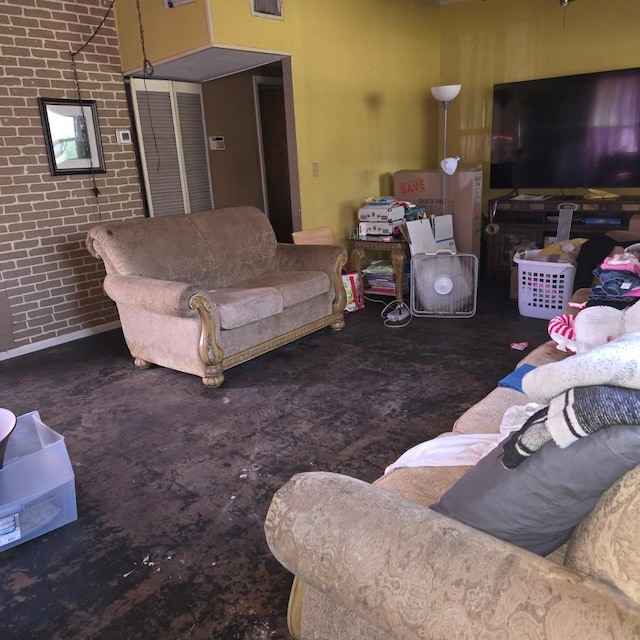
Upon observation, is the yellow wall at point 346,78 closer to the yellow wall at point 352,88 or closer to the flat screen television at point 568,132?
the yellow wall at point 352,88

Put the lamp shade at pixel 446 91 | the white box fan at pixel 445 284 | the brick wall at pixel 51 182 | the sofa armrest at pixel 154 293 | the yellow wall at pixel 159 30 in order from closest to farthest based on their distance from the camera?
the sofa armrest at pixel 154 293
the yellow wall at pixel 159 30
the brick wall at pixel 51 182
the white box fan at pixel 445 284
the lamp shade at pixel 446 91

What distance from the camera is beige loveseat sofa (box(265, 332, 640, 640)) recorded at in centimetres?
76

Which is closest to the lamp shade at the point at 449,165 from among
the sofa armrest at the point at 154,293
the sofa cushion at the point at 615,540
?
the sofa armrest at the point at 154,293

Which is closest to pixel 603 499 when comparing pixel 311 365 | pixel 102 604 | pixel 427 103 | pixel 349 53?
pixel 102 604

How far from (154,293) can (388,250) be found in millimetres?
2120

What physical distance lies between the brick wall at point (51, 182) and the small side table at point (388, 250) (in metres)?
1.89

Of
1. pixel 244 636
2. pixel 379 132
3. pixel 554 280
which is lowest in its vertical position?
pixel 244 636

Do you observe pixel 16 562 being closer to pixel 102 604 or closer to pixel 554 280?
pixel 102 604

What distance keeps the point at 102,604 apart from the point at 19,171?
3158mm

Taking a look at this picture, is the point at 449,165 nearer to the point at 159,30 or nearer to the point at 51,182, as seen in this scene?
the point at 159,30

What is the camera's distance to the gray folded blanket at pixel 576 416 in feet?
2.73

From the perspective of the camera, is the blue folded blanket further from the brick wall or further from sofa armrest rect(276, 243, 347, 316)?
the brick wall

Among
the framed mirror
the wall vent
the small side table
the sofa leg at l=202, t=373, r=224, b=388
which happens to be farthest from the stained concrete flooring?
the wall vent

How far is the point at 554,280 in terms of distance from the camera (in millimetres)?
3857
